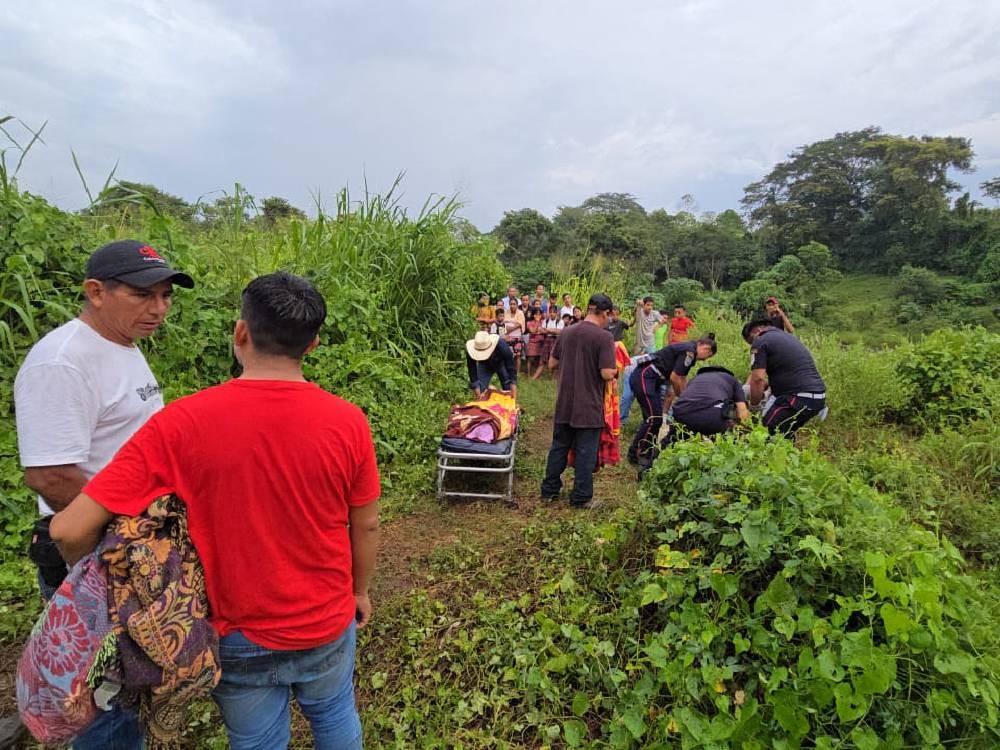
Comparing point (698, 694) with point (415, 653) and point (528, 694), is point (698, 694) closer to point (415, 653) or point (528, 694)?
point (528, 694)

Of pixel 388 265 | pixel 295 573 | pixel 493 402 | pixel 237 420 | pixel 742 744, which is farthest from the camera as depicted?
pixel 388 265

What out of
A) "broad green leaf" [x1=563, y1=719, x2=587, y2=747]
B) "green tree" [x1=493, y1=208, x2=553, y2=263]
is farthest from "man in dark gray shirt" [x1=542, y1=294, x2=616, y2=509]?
"green tree" [x1=493, y1=208, x2=553, y2=263]

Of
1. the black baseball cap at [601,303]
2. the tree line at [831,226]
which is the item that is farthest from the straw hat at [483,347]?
the tree line at [831,226]

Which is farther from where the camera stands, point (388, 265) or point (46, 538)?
point (388, 265)

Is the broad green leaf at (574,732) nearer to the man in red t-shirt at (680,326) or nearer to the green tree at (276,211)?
the green tree at (276,211)

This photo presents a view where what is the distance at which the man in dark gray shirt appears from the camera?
404 cm

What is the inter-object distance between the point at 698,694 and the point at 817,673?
436mm

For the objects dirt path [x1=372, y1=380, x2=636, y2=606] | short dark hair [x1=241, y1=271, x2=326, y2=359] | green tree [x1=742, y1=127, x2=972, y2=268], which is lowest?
dirt path [x1=372, y1=380, x2=636, y2=606]

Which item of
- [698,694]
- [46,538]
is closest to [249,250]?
[46,538]

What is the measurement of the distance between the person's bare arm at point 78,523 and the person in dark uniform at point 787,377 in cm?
458

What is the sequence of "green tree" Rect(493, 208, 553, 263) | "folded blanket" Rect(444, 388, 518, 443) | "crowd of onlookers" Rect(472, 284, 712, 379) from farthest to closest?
"green tree" Rect(493, 208, 553, 263), "crowd of onlookers" Rect(472, 284, 712, 379), "folded blanket" Rect(444, 388, 518, 443)

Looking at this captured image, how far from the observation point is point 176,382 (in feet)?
12.6

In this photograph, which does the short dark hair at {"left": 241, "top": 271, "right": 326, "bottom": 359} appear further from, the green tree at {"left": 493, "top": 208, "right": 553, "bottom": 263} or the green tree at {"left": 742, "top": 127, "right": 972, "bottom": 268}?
the green tree at {"left": 742, "top": 127, "right": 972, "bottom": 268}

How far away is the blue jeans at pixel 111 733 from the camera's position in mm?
1491
